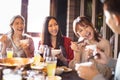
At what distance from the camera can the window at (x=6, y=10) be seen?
3.95 m

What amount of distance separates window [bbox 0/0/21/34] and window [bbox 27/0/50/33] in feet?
0.77

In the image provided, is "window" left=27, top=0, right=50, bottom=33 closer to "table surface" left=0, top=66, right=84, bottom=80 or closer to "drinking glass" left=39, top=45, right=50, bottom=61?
"drinking glass" left=39, top=45, right=50, bottom=61

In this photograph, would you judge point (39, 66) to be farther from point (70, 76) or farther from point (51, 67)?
point (70, 76)

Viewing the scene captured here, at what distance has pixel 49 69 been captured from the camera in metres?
1.77

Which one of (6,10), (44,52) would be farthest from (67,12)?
(44,52)

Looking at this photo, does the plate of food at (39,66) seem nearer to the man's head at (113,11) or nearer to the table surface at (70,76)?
the table surface at (70,76)

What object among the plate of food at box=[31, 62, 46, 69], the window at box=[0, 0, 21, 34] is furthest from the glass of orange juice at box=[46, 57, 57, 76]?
the window at box=[0, 0, 21, 34]

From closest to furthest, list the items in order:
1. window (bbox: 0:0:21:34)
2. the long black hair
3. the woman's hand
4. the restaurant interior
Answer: the woman's hand, the long black hair, window (bbox: 0:0:21:34), the restaurant interior

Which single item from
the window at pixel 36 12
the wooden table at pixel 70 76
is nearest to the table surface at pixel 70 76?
the wooden table at pixel 70 76

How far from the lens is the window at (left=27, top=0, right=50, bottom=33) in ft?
13.8

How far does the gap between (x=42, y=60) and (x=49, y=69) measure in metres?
0.34

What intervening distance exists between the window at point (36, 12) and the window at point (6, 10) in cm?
23

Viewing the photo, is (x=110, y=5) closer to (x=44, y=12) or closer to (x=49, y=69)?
(x=49, y=69)

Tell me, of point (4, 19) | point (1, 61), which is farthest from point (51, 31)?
point (4, 19)
